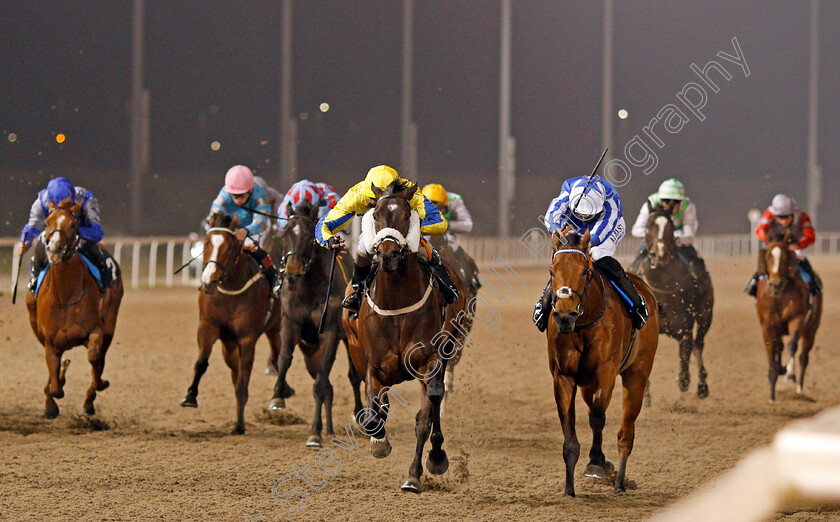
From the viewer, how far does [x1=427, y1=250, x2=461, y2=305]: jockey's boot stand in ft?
19.8

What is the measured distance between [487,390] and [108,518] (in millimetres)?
5124

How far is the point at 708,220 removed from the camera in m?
46.2

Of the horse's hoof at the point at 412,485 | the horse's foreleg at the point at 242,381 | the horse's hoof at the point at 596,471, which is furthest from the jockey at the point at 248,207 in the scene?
the horse's hoof at the point at 596,471

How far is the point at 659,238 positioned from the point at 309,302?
10.8 ft

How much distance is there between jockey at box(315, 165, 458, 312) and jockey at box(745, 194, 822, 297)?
448 cm

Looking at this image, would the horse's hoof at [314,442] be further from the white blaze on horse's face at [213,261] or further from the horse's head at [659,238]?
the horse's head at [659,238]

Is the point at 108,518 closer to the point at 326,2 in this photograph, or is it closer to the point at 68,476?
the point at 68,476

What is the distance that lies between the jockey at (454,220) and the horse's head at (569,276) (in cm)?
327

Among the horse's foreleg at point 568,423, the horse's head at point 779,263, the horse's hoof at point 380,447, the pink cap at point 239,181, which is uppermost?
the pink cap at point 239,181

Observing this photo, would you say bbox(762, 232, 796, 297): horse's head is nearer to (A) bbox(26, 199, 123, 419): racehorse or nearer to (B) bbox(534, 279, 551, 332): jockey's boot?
(B) bbox(534, 279, 551, 332): jockey's boot

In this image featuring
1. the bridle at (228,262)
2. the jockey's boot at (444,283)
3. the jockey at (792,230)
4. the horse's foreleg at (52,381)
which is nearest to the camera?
the jockey's boot at (444,283)

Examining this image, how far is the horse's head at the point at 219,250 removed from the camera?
24.4ft

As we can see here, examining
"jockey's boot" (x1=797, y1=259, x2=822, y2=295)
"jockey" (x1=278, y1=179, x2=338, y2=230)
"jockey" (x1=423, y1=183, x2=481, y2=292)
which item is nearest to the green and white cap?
"jockey's boot" (x1=797, y1=259, x2=822, y2=295)

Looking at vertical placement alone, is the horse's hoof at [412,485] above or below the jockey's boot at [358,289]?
below
